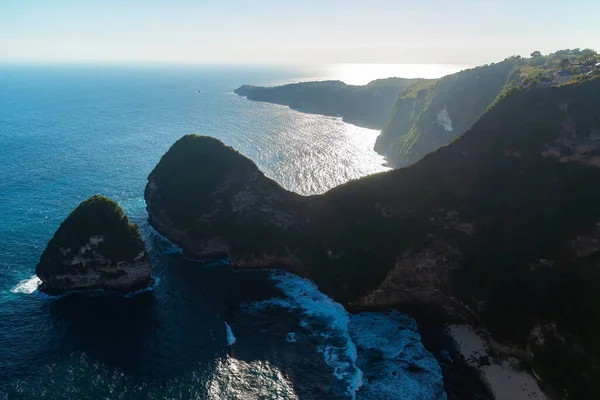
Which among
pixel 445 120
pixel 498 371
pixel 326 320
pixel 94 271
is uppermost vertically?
pixel 445 120

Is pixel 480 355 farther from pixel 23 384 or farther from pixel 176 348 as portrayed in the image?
pixel 23 384

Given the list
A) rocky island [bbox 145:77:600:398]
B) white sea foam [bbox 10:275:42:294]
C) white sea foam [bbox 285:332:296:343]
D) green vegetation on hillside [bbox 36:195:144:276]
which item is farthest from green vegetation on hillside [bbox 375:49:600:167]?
white sea foam [bbox 10:275:42:294]

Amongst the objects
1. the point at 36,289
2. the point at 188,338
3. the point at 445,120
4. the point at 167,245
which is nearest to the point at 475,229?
the point at 188,338

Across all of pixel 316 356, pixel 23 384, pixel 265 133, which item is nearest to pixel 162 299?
pixel 23 384

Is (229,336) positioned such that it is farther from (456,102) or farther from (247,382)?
(456,102)

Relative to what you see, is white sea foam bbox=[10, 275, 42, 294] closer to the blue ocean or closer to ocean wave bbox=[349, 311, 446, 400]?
the blue ocean

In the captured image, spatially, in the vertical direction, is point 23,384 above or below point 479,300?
below
